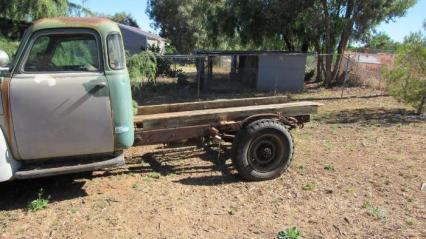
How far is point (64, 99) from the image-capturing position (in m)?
4.79

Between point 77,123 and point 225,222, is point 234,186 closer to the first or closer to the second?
point 225,222

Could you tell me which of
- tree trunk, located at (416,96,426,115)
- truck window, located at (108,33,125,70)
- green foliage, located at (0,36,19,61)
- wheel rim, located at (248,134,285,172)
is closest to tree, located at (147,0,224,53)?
tree trunk, located at (416,96,426,115)

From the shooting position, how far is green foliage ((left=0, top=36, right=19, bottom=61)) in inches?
328

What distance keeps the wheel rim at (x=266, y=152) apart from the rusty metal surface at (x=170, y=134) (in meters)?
0.65

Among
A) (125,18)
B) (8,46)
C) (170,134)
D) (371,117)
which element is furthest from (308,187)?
(125,18)

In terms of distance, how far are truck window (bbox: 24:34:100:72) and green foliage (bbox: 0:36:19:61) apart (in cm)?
374

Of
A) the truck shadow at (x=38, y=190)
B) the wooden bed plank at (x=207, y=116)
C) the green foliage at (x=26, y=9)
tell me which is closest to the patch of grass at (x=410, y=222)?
the wooden bed plank at (x=207, y=116)

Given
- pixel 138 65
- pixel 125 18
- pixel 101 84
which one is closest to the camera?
pixel 101 84

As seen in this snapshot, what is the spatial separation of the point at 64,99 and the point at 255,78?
49.1ft

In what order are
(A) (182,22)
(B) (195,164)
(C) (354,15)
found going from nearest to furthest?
1. (B) (195,164)
2. (C) (354,15)
3. (A) (182,22)

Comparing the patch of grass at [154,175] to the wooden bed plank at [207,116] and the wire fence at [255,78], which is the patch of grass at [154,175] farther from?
the wire fence at [255,78]

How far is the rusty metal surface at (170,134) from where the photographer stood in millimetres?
5691

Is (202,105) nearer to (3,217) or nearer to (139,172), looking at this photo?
(139,172)

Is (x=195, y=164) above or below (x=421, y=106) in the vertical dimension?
below
